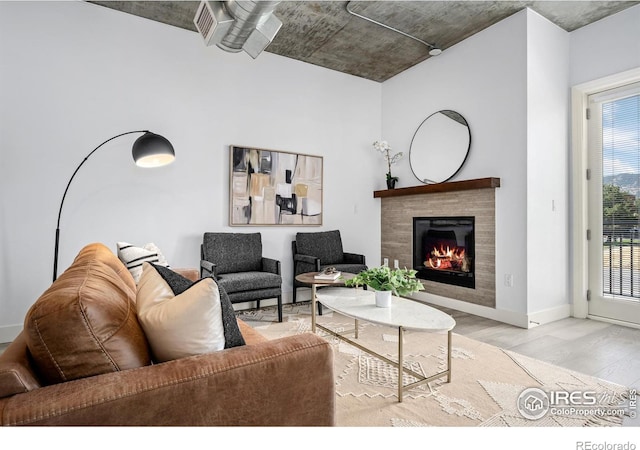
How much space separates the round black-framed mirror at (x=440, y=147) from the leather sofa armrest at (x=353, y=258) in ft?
4.14

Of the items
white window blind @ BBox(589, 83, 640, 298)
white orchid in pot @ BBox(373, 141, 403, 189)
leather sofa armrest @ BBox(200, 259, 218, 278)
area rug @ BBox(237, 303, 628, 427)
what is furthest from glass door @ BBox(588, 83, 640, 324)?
leather sofa armrest @ BBox(200, 259, 218, 278)

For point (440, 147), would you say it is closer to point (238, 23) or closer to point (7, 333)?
point (238, 23)

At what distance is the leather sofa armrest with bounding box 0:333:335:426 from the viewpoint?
2.65 feet

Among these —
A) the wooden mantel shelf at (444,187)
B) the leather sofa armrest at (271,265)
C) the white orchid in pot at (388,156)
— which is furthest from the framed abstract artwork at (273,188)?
the wooden mantel shelf at (444,187)

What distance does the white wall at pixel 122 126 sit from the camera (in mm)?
3041

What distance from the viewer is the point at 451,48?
13.6ft

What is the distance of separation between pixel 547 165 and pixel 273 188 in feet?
9.57

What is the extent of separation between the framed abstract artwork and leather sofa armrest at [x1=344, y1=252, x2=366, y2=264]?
553 mm

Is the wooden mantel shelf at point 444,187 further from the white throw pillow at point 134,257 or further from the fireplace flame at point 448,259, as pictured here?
the white throw pillow at point 134,257

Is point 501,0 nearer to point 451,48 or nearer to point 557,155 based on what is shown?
point 451,48

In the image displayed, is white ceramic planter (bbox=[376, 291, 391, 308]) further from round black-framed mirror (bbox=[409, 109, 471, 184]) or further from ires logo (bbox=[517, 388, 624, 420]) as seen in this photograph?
round black-framed mirror (bbox=[409, 109, 471, 184])

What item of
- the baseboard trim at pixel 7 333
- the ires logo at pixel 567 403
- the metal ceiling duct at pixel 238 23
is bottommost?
the ires logo at pixel 567 403

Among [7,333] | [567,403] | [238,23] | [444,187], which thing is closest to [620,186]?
[444,187]

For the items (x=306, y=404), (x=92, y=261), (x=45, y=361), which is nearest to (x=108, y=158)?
(x=92, y=261)
